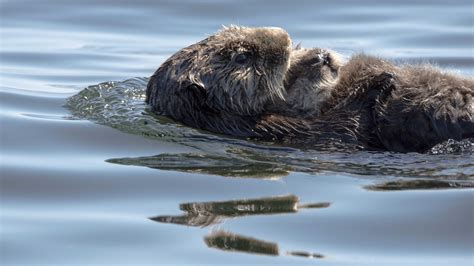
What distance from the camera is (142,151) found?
22.9 ft

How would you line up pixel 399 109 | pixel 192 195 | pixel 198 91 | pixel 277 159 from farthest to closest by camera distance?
1. pixel 198 91
2. pixel 399 109
3. pixel 277 159
4. pixel 192 195

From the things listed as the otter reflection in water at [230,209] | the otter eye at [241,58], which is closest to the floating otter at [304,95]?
the otter eye at [241,58]

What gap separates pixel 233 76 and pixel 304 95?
1.64 ft

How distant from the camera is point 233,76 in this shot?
6.95 m

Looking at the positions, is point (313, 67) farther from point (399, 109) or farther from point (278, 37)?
point (399, 109)

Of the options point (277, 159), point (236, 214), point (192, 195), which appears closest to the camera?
point (236, 214)

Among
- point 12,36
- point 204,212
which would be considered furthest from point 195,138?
point 12,36

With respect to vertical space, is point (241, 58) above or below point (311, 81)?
above

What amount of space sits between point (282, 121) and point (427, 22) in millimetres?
6645

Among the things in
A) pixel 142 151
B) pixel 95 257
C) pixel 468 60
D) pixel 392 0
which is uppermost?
pixel 392 0

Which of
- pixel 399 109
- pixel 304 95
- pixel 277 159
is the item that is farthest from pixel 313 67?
pixel 277 159

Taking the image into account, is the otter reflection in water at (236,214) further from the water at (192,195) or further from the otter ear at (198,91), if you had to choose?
the otter ear at (198,91)

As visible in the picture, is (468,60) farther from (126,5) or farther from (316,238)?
(316,238)

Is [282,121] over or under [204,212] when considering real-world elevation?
over
